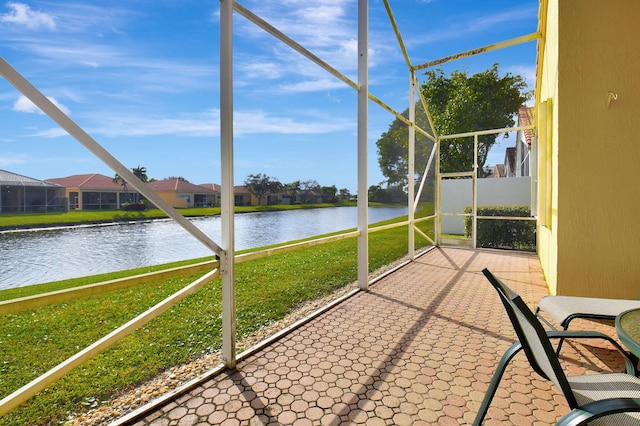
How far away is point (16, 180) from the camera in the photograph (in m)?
1.37

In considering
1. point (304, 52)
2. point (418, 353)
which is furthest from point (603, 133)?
point (304, 52)

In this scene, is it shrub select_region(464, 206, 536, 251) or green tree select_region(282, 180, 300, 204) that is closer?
green tree select_region(282, 180, 300, 204)

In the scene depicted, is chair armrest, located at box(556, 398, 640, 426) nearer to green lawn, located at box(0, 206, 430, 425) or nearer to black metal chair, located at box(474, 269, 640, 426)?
black metal chair, located at box(474, 269, 640, 426)

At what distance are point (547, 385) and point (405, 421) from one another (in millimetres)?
1001

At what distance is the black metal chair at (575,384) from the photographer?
3.41 feet

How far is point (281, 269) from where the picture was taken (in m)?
6.10

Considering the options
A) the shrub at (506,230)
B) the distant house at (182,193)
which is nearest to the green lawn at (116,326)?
the distant house at (182,193)

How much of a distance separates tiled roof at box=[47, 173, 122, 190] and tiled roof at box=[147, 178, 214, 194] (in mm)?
210

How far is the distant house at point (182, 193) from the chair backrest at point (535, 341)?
1.76 m

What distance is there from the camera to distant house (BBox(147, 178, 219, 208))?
78.0 inches

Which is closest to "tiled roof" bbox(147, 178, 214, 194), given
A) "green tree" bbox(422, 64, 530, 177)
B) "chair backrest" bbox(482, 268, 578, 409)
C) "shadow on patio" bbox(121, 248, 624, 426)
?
"shadow on patio" bbox(121, 248, 624, 426)

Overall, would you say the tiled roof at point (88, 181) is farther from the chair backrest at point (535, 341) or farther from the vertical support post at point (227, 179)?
the chair backrest at point (535, 341)

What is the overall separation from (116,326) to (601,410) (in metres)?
3.63

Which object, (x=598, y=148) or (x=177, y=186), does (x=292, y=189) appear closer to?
(x=177, y=186)
